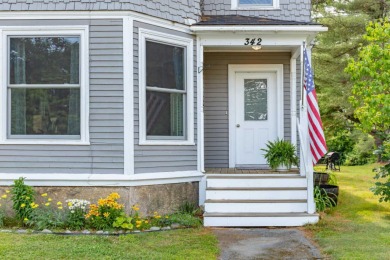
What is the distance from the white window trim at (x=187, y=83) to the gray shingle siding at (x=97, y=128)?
35cm

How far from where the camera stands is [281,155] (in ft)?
28.1

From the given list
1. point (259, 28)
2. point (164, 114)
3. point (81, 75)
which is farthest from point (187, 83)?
point (81, 75)

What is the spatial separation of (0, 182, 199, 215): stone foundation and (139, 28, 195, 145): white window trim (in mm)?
755

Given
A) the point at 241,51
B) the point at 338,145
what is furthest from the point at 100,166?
the point at 338,145

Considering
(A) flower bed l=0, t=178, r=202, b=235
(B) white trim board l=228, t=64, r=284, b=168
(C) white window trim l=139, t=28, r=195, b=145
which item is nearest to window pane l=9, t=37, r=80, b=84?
(C) white window trim l=139, t=28, r=195, b=145

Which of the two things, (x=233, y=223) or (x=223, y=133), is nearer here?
(x=233, y=223)

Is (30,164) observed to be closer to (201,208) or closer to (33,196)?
(33,196)

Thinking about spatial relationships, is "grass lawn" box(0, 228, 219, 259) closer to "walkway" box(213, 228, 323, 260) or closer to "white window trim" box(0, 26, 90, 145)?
"walkway" box(213, 228, 323, 260)

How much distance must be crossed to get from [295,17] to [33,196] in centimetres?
595

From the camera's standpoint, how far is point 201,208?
8.11m

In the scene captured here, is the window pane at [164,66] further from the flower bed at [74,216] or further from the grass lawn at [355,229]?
the grass lawn at [355,229]

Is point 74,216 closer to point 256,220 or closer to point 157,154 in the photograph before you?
point 157,154

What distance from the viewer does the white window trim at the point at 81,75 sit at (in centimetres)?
721

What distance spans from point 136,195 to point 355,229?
11.0 feet
